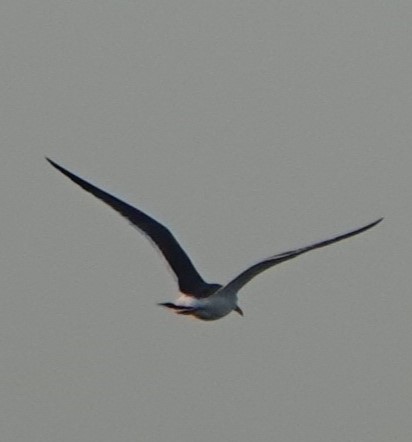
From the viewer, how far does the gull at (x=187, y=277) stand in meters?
17.3

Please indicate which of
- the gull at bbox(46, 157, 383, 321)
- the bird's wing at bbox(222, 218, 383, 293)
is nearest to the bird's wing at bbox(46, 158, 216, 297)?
the gull at bbox(46, 157, 383, 321)

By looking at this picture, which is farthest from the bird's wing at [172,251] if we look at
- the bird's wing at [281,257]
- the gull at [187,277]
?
the bird's wing at [281,257]

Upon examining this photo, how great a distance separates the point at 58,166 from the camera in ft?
53.5

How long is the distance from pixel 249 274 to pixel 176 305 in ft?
3.48

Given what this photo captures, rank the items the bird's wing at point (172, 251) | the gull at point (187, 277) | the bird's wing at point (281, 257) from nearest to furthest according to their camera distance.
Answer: the bird's wing at point (281, 257)
the gull at point (187, 277)
the bird's wing at point (172, 251)

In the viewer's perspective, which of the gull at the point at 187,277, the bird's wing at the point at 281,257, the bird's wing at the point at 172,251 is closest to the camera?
the bird's wing at the point at 281,257

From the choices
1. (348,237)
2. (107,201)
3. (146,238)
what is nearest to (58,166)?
(107,201)

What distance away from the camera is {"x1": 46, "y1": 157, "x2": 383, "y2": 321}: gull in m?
17.3

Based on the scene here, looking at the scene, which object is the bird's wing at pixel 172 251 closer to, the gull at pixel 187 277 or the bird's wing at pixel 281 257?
the gull at pixel 187 277

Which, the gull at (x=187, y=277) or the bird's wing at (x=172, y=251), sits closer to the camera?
the gull at (x=187, y=277)

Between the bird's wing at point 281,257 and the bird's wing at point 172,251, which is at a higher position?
the bird's wing at point 172,251

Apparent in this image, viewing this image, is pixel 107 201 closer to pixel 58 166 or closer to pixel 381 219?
pixel 58 166

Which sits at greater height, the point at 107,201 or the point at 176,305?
the point at 107,201

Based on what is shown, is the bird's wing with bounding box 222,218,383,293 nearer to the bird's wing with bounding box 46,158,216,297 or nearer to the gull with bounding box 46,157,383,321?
the gull with bounding box 46,157,383,321
